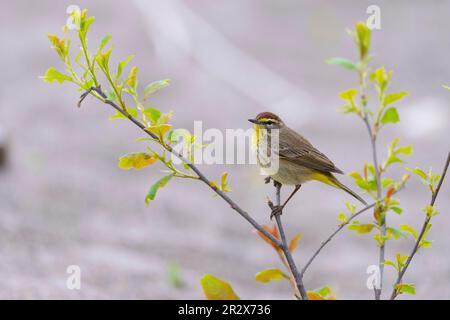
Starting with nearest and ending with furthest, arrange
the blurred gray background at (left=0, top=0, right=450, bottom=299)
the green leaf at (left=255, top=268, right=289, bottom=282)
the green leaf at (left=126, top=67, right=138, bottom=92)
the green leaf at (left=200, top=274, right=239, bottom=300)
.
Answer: the green leaf at (left=126, top=67, right=138, bottom=92), the green leaf at (left=200, top=274, right=239, bottom=300), the green leaf at (left=255, top=268, right=289, bottom=282), the blurred gray background at (left=0, top=0, right=450, bottom=299)

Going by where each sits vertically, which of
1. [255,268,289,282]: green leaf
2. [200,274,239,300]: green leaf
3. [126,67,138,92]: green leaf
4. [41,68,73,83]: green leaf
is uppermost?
[126,67,138,92]: green leaf

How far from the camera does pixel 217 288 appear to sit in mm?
3322

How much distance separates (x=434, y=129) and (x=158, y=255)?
17.4 ft

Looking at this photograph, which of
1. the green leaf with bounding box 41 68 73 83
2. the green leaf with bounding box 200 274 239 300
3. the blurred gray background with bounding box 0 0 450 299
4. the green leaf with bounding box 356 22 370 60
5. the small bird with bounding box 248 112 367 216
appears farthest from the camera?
the blurred gray background with bounding box 0 0 450 299

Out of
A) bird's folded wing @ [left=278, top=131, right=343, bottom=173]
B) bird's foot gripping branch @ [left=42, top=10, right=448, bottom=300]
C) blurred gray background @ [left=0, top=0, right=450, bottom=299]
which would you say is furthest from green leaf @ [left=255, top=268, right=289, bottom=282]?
blurred gray background @ [left=0, top=0, right=450, bottom=299]

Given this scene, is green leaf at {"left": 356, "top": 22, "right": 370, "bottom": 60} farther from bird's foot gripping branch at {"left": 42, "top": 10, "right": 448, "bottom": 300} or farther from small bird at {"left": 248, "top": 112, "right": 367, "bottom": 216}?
small bird at {"left": 248, "top": 112, "right": 367, "bottom": 216}

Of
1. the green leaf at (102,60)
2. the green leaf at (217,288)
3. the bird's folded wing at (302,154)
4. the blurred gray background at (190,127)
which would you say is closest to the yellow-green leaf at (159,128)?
the green leaf at (102,60)

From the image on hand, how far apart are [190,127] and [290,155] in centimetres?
615

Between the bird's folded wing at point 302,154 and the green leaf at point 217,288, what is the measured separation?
173cm

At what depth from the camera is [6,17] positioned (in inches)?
610

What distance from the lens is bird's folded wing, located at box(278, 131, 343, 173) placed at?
192 inches

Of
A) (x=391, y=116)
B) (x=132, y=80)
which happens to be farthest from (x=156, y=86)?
(x=391, y=116)
